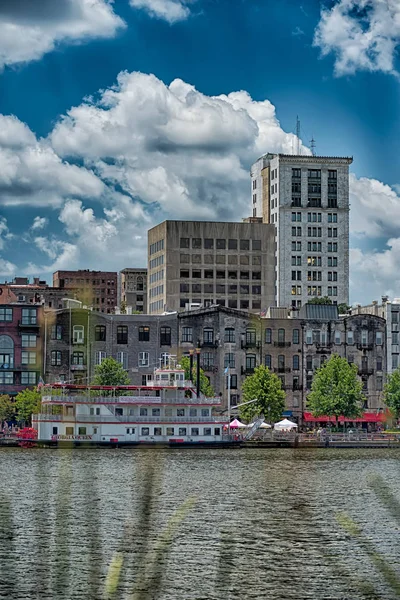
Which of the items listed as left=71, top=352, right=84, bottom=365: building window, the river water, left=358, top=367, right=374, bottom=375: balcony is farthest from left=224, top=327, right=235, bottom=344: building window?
the river water

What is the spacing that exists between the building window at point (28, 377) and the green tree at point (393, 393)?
46748 mm

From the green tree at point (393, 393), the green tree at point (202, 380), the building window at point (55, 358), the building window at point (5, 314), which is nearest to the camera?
the green tree at point (202, 380)

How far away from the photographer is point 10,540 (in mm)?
58156

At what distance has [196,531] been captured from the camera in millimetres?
63000

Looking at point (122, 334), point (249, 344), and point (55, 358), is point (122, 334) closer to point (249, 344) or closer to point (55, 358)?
point (55, 358)

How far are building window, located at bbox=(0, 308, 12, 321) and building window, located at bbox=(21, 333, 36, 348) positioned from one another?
296 centimetres

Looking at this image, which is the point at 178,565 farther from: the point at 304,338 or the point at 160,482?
the point at 304,338

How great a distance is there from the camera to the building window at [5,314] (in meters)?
165

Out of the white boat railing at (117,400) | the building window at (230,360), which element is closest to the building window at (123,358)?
the building window at (230,360)

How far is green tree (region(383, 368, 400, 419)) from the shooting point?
16850 cm

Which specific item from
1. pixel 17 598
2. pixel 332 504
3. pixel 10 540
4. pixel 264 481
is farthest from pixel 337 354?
pixel 17 598

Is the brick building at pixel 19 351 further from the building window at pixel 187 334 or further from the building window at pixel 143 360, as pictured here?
the building window at pixel 187 334

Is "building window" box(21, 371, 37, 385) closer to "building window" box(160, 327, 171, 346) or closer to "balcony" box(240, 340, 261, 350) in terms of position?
"building window" box(160, 327, 171, 346)

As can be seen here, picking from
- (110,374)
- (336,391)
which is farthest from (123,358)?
(336,391)
